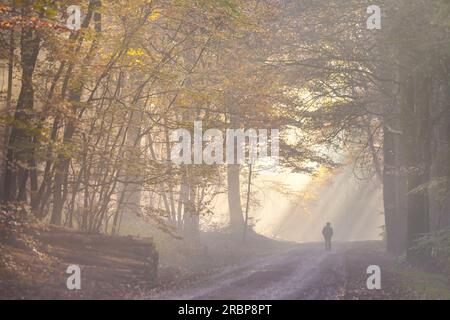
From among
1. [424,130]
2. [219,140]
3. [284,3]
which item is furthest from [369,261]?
[284,3]

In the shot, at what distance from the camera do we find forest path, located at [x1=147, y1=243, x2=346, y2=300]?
1363 centimetres

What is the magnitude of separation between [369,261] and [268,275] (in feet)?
25.8

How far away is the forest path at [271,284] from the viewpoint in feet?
44.7

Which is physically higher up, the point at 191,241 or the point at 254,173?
the point at 254,173

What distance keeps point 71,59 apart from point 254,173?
22.4 metres

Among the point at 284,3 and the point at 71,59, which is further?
the point at 284,3

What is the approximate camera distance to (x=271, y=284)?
1571 centimetres

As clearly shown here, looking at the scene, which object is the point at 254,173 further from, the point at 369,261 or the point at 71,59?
the point at 71,59
